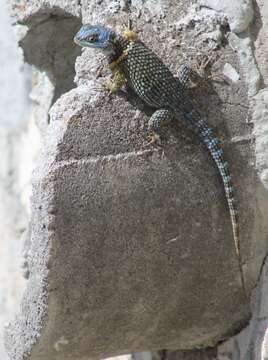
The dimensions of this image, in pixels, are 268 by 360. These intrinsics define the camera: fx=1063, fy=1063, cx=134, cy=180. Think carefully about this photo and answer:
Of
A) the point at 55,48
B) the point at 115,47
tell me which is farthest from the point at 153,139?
the point at 55,48

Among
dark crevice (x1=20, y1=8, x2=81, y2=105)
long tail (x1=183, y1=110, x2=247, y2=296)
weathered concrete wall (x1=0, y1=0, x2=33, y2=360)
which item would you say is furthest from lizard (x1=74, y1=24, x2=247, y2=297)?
weathered concrete wall (x1=0, y1=0, x2=33, y2=360)

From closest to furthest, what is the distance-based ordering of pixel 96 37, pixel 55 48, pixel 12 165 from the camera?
pixel 96 37 < pixel 55 48 < pixel 12 165

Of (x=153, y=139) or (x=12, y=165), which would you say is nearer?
(x=153, y=139)

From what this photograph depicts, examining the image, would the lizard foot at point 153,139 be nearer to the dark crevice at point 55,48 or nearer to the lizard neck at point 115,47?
the lizard neck at point 115,47

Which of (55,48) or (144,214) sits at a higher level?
(144,214)

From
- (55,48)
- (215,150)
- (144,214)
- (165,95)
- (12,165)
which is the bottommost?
(12,165)

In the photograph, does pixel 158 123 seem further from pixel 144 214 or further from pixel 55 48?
pixel 55 48

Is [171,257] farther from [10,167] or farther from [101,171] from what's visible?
[10,167]
